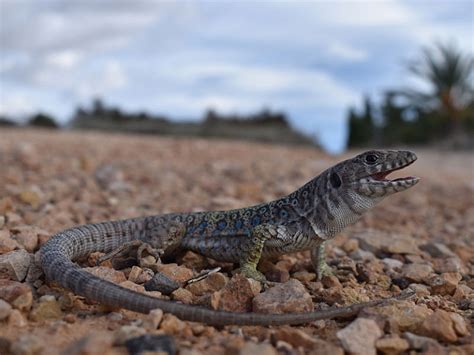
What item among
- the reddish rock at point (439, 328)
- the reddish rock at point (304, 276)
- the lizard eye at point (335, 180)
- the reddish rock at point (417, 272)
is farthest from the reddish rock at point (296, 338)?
the reddish rock at point (417, 272)

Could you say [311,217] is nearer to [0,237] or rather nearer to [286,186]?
[0,237]

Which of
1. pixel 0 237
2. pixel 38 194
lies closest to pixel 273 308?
pixel 0 237

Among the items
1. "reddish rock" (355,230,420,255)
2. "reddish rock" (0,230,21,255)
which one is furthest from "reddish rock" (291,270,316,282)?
"reddish rock" (0,230,21,255)

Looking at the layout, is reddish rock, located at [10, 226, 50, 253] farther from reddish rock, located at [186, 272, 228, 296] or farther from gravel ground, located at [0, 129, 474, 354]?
reddish rock, located at [186, 272, 228, 296]

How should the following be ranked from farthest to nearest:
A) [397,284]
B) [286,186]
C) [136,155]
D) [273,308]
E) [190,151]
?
[190,151]
[136,155]
[286,186]
[397,284]
[273,308]

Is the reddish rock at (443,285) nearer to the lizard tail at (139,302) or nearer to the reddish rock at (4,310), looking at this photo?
the lizard tail at (139,302)

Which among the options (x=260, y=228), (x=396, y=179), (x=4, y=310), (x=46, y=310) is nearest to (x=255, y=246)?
(x=260, y=228)

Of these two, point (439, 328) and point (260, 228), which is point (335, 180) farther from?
point (439, 328)
